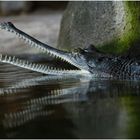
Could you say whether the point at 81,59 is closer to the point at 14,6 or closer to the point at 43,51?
the point at 43,51

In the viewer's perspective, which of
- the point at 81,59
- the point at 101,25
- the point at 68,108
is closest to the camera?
the point at 68,108

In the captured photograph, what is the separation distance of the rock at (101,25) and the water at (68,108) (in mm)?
2178

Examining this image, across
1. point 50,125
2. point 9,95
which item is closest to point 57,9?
point 9,95

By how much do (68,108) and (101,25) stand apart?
18.7ft

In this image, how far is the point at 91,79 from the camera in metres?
9.62

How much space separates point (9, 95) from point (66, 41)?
5456 mm

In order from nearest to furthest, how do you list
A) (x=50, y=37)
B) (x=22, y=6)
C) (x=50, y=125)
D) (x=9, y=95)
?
(x=50, y=125)
(x=9, y=95)
(x=50, y=37)
(x=22, y=6)

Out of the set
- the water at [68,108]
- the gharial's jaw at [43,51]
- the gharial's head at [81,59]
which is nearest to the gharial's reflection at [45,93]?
the water at [68,108]

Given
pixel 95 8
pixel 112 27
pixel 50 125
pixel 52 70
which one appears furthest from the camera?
pixel 95 8

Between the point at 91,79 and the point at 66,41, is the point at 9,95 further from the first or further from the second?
the point at 66,41

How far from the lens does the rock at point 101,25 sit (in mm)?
11422

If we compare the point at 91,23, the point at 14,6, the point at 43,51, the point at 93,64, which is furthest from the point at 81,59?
the point at 14,6

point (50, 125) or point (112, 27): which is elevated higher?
point (112, 27)

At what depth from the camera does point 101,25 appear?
480 inches
